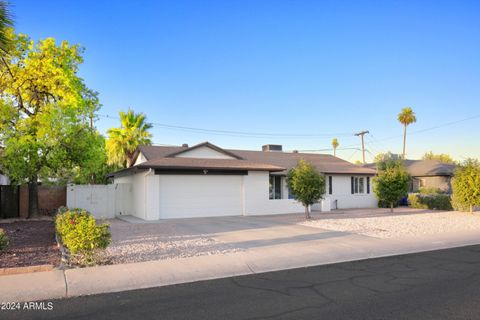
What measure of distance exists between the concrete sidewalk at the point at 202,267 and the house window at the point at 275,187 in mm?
13016

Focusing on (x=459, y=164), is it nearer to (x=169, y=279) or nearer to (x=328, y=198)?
(x=328, y=198)

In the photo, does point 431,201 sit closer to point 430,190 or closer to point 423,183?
point 430,190

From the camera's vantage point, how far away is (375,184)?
24.4 m

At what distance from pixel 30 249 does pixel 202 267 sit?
5456 mm

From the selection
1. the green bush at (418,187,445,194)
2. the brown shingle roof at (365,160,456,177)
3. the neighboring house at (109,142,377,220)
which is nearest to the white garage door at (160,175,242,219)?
the neighboring house at (109,142,377,220)

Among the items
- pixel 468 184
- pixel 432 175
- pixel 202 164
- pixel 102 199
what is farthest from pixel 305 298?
Result: pixel 432 175

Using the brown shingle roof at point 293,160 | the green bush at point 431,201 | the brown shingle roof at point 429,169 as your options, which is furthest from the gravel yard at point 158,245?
the brown shingle roof at point 429,169

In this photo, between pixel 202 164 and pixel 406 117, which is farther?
pixel 406 117

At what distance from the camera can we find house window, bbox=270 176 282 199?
2572 centimetres

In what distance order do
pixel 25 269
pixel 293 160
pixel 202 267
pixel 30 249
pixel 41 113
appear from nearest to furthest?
1. pixel 25 269
2. pixel 202 267
3. pixel 30 249
4. pixel 41 113
5. pixel 293 160

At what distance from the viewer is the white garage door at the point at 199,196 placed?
20.4 meters

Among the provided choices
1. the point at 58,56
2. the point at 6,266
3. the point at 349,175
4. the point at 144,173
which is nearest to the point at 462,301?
the point at 6,266

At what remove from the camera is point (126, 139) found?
3147 centimetres

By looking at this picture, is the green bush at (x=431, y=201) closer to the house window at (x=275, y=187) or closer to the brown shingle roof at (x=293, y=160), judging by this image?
the brown shingle roof at (x=293, y=160)
